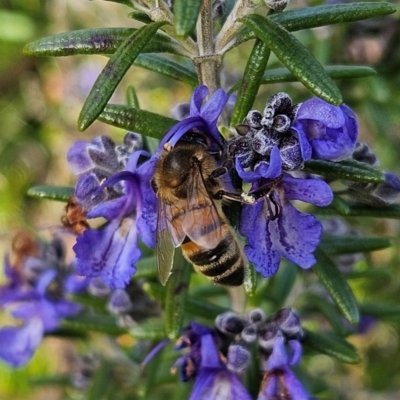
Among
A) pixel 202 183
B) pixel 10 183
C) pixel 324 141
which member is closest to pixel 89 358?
pixel 202 183

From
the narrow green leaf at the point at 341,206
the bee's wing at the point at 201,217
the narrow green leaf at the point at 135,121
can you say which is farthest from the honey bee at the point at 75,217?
the narrow green leaf at the point at 341,206

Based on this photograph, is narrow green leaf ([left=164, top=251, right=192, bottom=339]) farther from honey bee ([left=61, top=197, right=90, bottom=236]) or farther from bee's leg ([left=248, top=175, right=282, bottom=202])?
bee's leg ([left=248, top=175, right=282, bottom=202])

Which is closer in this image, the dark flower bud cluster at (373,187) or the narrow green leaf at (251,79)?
the narrow green leaf at (251,79)

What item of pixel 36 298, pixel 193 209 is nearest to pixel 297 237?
pixel 193 209

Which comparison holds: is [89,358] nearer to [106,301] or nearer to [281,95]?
[106,301]

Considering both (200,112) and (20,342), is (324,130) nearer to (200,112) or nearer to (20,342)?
(200,112)

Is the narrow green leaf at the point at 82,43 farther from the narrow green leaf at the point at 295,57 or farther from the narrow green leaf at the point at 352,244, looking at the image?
the narrow green leaf at the point at 352,244
